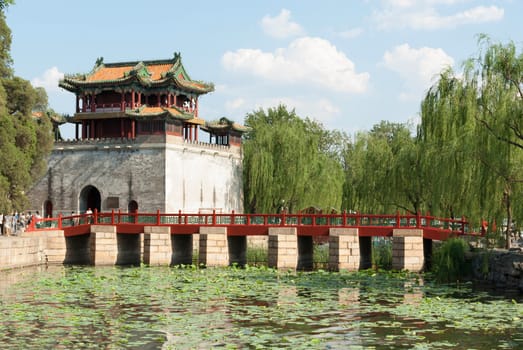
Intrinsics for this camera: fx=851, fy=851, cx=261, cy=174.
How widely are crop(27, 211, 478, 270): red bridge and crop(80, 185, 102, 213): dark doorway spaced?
802 centimetres

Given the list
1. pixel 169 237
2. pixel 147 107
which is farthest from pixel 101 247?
pixel 147 107

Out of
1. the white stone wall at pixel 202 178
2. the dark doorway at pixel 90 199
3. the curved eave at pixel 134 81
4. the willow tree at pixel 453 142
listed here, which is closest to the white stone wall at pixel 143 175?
the white stone wall at pixel 202 178

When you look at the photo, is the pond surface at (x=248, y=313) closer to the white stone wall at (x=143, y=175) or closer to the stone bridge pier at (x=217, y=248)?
the stone bridge pier at (x=217, y=248)

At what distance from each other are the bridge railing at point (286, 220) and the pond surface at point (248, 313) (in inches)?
112

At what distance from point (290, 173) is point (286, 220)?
507 inches

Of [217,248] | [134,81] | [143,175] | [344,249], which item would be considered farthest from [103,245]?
[134,81]

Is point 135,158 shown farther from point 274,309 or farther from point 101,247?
point 274,309

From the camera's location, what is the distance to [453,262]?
2659cm

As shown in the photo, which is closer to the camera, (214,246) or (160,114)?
(214,246)

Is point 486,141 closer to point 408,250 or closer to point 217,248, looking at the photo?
point 408,250

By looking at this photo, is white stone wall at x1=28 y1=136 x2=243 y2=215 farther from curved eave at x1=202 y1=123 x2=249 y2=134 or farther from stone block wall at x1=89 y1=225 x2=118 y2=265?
stone block wall at x1=89 y1=225 x2=118 y2=265

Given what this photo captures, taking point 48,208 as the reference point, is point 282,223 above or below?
below

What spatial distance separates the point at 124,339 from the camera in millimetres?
16359

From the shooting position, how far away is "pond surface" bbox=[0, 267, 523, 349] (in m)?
16.2
